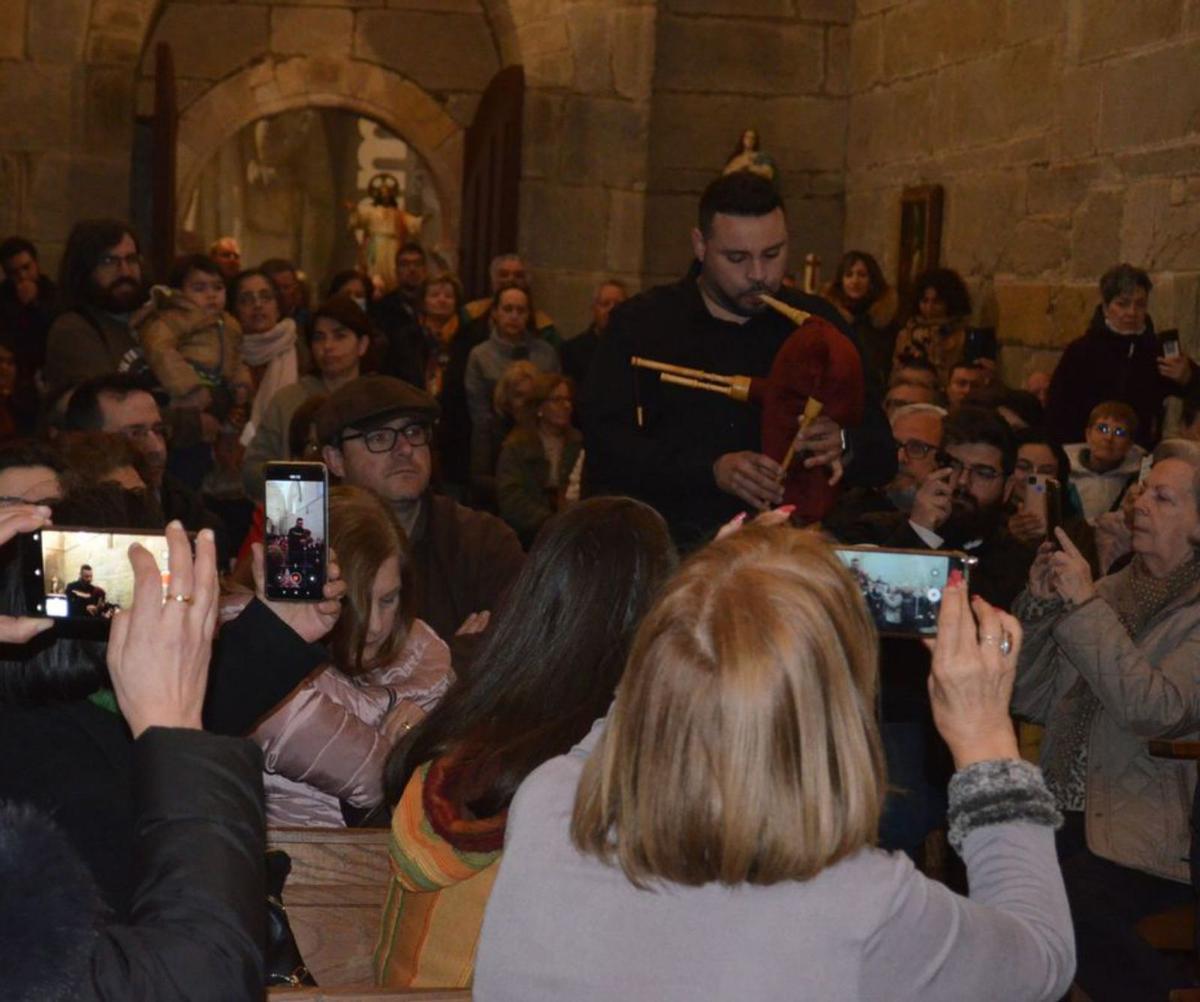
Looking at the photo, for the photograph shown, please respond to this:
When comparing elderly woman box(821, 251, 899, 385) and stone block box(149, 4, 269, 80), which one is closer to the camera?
elderly woman box(821, 251, 899, 385)

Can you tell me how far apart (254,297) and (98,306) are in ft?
5.80

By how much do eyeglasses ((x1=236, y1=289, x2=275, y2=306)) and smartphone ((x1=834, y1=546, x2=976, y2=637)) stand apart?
6.07 meters

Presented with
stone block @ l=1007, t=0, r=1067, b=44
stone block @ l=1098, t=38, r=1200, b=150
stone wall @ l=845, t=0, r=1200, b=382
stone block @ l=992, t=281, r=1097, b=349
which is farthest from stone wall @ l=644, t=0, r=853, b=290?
stone block @ l=1098, t=38, r=1200, b=150

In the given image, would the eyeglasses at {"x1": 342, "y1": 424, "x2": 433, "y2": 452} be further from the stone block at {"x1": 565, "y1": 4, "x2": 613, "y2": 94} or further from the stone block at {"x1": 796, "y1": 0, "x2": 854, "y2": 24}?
the stone block at {"x1": 796, "y1": 0, "x2": 854, "y2": 24}

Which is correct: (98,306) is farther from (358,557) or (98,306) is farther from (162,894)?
(162,894)

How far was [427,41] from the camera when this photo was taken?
1289cm

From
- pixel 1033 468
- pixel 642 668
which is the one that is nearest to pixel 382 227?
pixel 1033 468

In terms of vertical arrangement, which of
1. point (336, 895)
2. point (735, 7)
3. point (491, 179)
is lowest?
point (336, 895)

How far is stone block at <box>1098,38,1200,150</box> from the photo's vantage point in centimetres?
697

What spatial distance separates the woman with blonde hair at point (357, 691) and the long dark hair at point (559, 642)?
0.55m

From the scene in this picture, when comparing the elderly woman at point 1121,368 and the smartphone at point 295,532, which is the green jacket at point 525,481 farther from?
the smartphone at point 295,532

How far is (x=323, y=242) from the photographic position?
20.3 metres

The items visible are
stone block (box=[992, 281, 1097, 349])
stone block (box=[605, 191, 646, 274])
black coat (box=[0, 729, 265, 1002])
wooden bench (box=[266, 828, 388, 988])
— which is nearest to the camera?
black coat (box=[0, 729, 265, 1002])

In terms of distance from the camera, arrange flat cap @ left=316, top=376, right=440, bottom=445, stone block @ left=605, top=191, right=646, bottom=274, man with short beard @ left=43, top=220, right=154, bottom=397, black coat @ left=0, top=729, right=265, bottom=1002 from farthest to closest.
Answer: stone block @ left=605, top=191, right=646, bottom=274
man with short beard @ left=43, top=220, right=154, bottom=397
flat cap @ left=316, top=376, right=440, bottom=445
black coat @ left=0, top=729, right=265, bottom=1002
